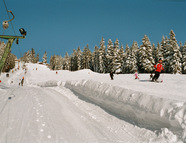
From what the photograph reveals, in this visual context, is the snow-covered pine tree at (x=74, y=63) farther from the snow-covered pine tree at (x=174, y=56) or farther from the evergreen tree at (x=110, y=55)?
the snow-covered pine tree at (x=174, y=56)

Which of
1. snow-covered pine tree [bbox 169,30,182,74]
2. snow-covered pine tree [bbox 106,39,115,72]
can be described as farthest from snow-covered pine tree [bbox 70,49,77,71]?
snow-covered pine tree [bbox 169,30,182,74]

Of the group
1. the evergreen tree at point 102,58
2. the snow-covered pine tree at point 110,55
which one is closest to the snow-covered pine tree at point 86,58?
the evergreen tree at point 102,58

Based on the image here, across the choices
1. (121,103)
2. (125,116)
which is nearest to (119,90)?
(121,103)

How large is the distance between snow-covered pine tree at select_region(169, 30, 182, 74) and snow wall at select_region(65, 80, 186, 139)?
117ft

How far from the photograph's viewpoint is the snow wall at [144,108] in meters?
3.18

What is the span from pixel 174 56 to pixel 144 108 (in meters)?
38.0

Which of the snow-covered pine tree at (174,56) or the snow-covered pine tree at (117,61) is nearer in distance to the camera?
the snow-covered pine tree at (174,56)

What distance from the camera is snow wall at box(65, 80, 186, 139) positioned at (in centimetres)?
318

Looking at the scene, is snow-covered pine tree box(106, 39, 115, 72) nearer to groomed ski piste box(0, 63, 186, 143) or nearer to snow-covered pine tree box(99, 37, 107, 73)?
snow-covered pine tree box(99, 37, 107, 73)

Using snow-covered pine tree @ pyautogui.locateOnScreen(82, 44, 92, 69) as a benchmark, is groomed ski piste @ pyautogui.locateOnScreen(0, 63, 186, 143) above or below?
below

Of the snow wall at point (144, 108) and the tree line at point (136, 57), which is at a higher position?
the tree line at point (136, 57)

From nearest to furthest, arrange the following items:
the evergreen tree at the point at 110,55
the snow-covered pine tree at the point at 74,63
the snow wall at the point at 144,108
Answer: the snow wall at the point at 144,108 → the evergreen tree at the point at 110,55 → the snow-covered pine tree at the point at 74,63

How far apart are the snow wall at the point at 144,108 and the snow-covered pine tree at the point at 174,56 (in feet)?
117

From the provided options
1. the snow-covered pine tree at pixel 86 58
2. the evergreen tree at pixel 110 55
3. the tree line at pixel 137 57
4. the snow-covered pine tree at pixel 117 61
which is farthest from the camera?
the snow-covered pine tree at pixel 86 58
